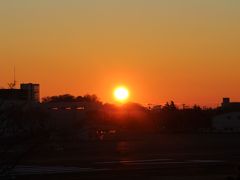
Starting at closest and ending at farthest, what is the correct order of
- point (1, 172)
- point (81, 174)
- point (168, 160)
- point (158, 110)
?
point (1, 172) < point (81, 174) < point (168, 160) < point (158, 110)

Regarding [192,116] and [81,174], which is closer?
[81,174]

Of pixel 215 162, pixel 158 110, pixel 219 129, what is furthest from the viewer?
pixel 158 110

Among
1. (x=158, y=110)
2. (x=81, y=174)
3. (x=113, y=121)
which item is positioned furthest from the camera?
(x=158, y=110)

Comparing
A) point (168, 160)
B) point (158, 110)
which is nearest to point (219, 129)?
point (158, 110)

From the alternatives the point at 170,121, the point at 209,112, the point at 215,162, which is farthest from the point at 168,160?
the point at 209,112

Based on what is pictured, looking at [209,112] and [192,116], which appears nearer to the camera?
[192,116]

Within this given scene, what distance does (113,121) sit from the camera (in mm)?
141375

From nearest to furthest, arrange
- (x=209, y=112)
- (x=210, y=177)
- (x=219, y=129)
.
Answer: (x=210, y=177)
(x=219, y=129)
(x=209, y=112)

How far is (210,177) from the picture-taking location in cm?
3097

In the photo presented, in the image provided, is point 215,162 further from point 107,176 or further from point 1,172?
point 1,172

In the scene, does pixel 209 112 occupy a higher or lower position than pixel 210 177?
higher

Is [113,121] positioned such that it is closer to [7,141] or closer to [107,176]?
[107,176]

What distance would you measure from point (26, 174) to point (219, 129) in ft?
331

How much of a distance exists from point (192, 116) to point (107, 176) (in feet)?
371
